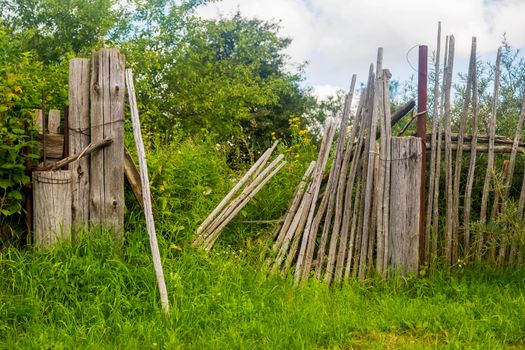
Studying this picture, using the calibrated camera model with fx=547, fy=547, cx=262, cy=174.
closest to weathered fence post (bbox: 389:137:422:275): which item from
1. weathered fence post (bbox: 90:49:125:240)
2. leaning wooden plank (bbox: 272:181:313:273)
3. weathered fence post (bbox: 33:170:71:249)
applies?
leaning wooden plank (bbox: 272:181:313:273)

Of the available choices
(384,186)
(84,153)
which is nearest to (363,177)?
(384,186)

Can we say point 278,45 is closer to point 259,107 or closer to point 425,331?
point 259,107

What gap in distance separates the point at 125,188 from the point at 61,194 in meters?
0.62

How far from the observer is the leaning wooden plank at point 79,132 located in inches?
178

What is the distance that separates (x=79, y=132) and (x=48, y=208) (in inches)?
26.6

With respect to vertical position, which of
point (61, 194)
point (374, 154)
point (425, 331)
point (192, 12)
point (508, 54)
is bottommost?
point (425, 331)

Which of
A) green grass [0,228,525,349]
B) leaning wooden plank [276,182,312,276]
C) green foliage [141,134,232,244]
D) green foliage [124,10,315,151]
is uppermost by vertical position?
green foliage [124,10,315,151]

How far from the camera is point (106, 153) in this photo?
15.0 feet

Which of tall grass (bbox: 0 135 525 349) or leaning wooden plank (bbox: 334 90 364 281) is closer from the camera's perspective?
tall grass (bbox: 0 135 525 349)

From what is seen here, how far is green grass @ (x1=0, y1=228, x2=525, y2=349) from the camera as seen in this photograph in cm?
369

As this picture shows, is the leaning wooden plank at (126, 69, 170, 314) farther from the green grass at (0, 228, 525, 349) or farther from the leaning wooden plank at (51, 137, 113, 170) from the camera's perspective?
the leaning wooden plank at (51, 137, 113, 170)

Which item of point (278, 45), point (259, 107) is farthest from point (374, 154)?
point (278, 45)

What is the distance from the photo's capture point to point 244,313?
3984 millimetres

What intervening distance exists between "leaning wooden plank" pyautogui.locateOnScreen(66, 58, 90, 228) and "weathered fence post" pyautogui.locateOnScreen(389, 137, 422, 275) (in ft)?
8.88
